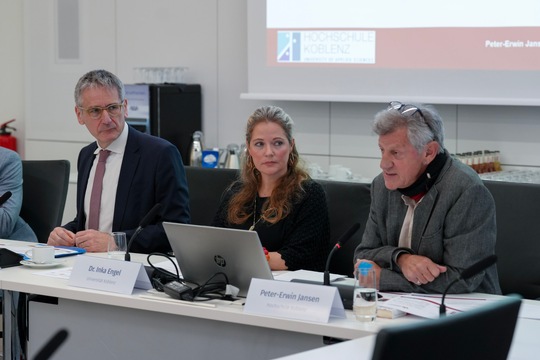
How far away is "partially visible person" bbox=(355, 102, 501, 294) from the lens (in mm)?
2803

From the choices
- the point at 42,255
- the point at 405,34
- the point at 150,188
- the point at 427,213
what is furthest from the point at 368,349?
the point at 405,34

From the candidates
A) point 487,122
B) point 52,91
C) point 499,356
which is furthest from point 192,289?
point 52,91

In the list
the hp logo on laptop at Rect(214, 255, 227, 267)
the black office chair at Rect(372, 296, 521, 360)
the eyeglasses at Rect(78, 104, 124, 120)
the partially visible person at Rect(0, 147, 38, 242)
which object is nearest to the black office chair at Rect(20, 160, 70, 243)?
the partially visible person at Rect(0, 147, 38, 242)

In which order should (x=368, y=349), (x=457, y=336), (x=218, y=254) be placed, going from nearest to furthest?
(x=457, y=336) → (x=368, y=349) → (x=218, y=254)

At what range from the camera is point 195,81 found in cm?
603

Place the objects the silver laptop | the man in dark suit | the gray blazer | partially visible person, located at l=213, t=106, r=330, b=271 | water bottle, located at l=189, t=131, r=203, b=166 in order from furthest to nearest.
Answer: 1. water bottle, located at l=189, t=131, r=203, b=166
2. the man in dark suit
3. partially visible person, located at l=213, t=106, r=330, b=271
4. the gray blazer
5. the silver laptop

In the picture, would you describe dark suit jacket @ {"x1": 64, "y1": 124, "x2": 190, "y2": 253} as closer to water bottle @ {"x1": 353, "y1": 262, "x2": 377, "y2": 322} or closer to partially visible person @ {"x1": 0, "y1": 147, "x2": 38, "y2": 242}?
partially visible person @ {"x1": 0, "y1": 147, "x2": 38, "y2": 242}

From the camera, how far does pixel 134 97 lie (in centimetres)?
567

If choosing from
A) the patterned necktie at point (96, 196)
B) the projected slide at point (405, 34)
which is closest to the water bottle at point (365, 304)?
the patterned necktie at point (96, 196)

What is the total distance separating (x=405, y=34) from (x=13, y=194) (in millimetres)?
2329

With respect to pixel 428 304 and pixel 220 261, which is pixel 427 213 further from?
pixel 220 261

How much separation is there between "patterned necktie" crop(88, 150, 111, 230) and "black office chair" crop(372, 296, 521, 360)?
95.0 inches

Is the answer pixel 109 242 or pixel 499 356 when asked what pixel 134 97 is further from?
pixel 499 356

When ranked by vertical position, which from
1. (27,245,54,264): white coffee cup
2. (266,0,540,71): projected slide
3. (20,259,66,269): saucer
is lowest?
(20,259,66,269): saucer
